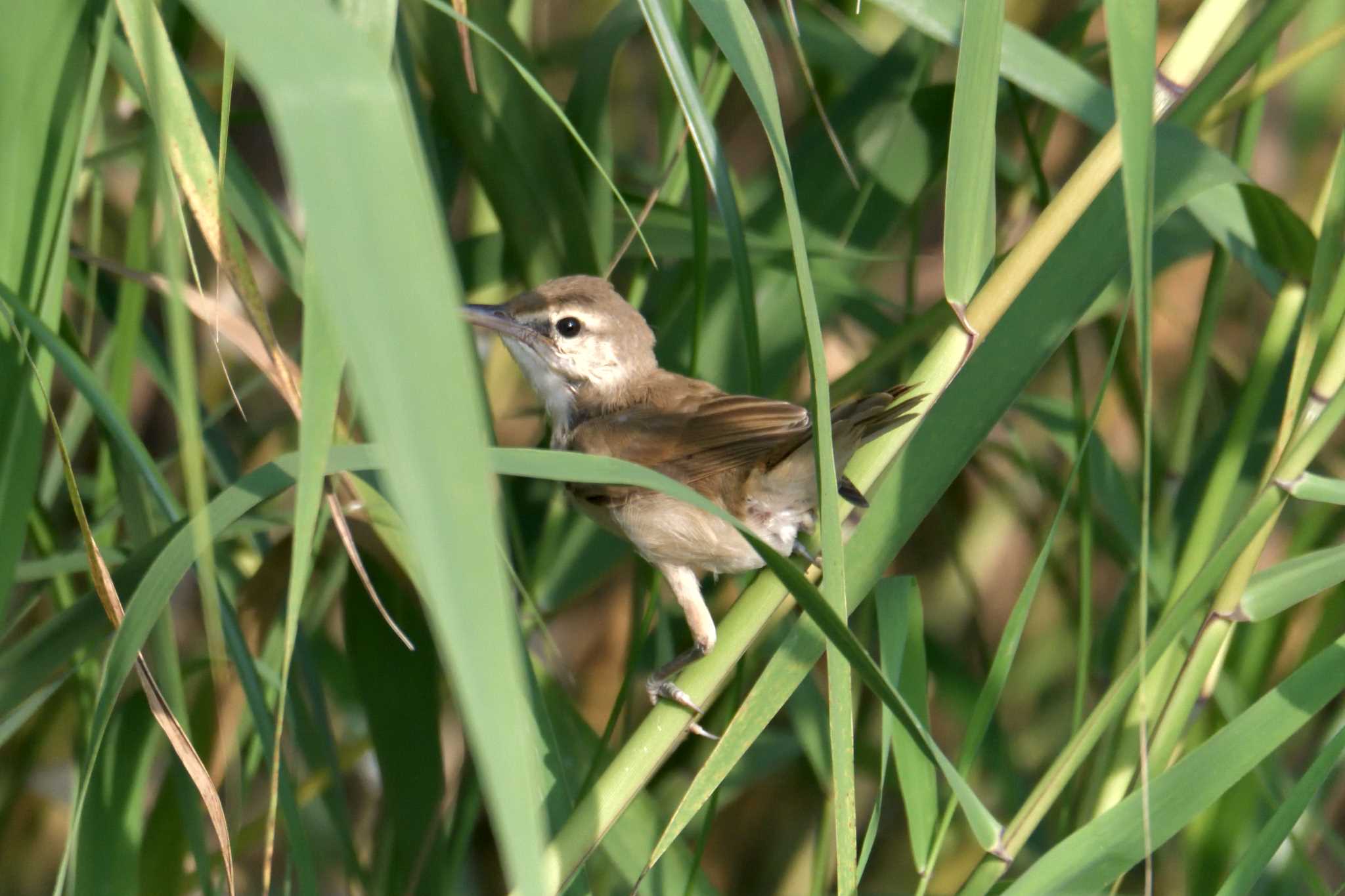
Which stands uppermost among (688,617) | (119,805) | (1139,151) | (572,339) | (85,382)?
(1139,151)

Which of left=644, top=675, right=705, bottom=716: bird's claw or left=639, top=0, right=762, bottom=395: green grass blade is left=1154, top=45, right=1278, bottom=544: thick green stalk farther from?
left=644, top=675, right=705, bottom=716: bird's claw

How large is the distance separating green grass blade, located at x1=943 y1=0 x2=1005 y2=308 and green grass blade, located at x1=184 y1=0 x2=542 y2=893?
0.58 meters

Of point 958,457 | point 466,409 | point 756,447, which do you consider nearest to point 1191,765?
point 958,457

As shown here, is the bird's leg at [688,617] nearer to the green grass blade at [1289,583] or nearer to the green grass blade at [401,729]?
the green grass blade at [401,729]

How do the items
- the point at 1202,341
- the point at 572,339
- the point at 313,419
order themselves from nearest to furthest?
the point at 313,419 → the point at 1202,341 → the point at 572,339

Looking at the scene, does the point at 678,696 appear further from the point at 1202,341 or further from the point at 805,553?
the point at 1202,341

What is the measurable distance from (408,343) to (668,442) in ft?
3.85

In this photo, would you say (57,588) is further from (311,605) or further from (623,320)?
(623,320)

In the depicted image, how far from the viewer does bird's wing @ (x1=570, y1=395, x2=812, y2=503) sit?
147 centimetres

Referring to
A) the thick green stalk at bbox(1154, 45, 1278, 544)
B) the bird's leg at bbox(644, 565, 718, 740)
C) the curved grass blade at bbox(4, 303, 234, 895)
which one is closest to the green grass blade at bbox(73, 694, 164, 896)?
the curved grass blade at bbox(4, 303, 234, 895)

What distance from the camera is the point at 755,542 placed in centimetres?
85

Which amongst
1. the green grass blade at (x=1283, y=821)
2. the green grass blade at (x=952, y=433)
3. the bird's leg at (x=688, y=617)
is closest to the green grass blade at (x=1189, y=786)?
the green grass blade at (x=1283, y=821)

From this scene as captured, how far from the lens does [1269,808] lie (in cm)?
165

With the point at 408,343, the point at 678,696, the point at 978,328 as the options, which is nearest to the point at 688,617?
the point at 678,696
